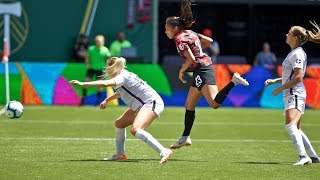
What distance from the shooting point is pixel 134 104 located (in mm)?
12172

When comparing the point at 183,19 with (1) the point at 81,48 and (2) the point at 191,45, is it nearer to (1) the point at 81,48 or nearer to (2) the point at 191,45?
(2) the point at 191,45

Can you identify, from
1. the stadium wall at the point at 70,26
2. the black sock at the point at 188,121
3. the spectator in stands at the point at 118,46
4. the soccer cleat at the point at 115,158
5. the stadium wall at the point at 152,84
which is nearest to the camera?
the soccer cleat at the point at 115,158

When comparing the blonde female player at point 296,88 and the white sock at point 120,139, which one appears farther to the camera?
the white sock at point 120,139

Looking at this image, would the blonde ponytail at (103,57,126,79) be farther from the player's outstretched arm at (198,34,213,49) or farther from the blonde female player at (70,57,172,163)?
the player's outstretched arm at (198,34,213,49)

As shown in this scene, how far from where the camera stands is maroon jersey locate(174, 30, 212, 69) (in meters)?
13.0

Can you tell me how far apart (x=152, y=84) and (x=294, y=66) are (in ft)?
45.5

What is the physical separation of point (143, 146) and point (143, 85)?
9.07ft

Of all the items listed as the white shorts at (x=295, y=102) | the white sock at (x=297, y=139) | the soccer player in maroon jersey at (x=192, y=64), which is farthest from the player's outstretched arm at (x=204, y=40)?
the white sock at (x=297, y=139)

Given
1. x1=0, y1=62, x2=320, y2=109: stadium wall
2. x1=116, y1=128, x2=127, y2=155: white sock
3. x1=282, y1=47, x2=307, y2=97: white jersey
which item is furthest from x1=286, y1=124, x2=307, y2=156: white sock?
x1=0, y1=62, x2=320, y2=109: stadium wall

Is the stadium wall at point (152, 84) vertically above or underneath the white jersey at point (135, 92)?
underneath

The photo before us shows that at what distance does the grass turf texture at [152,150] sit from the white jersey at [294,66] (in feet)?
3.44

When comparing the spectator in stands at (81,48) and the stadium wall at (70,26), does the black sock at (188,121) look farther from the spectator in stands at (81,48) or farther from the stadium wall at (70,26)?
the stadium wall at (70,26)

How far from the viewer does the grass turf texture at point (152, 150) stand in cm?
1077

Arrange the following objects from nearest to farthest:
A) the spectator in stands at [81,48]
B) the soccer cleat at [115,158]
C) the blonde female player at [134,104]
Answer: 1. the blonde female player at [134,104]
2. the soccer cleat at [115,158]
3. the spectator in stands at [81,48]
